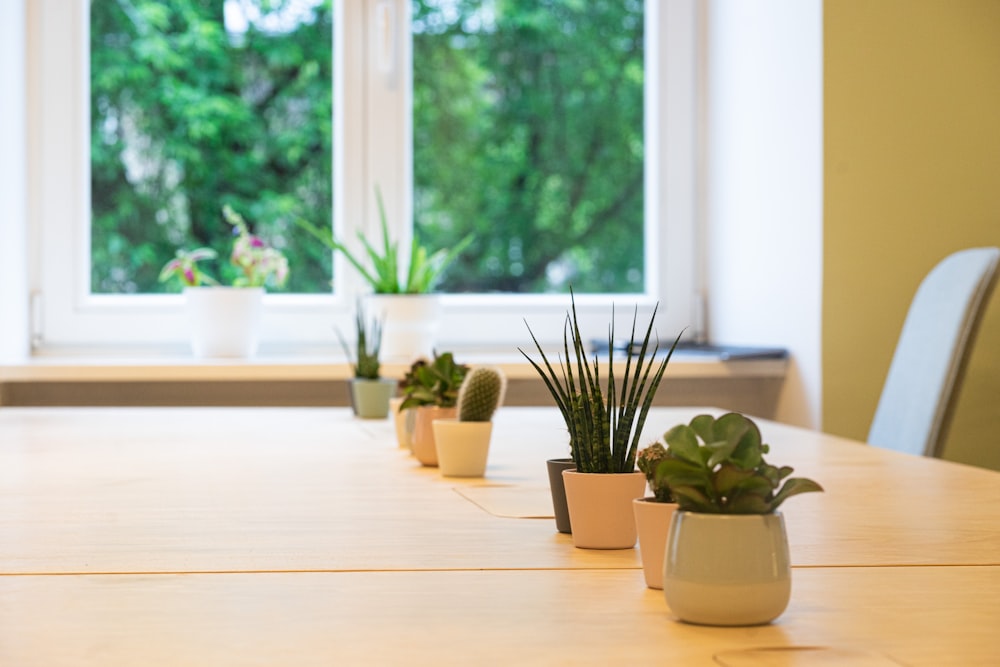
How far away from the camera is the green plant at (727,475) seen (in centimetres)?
72

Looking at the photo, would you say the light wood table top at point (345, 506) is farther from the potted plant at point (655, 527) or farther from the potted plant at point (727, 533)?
the potted plant at point (727, 533)

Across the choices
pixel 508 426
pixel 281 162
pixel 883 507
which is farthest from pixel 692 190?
pixel 883 507

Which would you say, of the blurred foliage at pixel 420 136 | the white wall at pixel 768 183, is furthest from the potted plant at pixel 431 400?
the blurred foliage at pixel 420 136

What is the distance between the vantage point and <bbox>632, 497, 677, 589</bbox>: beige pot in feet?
2.70

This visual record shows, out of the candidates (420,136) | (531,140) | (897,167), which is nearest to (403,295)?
(420,136)

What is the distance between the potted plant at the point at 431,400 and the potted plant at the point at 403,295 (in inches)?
57.5

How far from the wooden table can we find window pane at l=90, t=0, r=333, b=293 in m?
1.88

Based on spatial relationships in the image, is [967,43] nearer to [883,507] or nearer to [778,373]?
[778,373]

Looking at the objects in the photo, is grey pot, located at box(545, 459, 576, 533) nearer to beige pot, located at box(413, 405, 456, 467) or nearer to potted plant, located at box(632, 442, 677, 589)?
potted plant, located at box(632, 442, 677, 589)

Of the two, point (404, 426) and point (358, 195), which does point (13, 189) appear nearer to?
point (358, 195)

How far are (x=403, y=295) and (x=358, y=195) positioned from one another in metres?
0.41

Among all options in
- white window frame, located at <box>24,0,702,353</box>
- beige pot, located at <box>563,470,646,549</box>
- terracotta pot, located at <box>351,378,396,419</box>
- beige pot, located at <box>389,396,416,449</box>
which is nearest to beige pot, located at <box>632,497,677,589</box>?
beige pot, located at <box>563,470,646,549</box>

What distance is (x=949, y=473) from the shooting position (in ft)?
5.05

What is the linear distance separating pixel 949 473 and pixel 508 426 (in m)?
0.87
